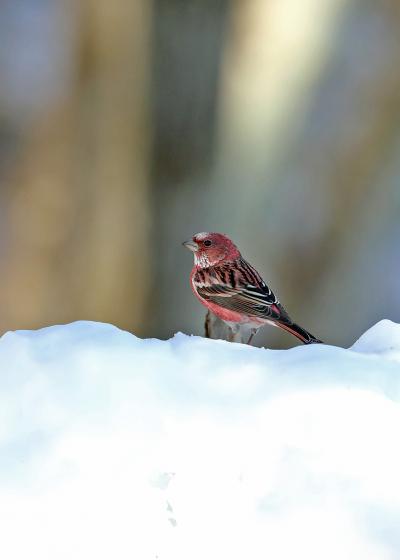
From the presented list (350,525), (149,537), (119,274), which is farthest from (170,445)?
(119,274)

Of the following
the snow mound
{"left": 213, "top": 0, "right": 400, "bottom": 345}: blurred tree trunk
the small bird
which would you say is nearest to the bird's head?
the small bird

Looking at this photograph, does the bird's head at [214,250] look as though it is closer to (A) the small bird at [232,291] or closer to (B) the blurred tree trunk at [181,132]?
(A) the small bird at [232,291]

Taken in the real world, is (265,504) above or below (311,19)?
below

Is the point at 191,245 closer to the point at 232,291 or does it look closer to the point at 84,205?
the point at 232,291

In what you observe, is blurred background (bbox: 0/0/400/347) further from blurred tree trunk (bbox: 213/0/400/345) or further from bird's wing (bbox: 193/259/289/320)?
bird's wing (bbox: 193/259/289/320)

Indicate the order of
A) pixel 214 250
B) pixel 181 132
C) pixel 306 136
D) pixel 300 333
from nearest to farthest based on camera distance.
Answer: pixel 300 333 < pixel 214 250 < pixel 181 132 < pixel 306 136

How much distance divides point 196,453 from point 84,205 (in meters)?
3.07

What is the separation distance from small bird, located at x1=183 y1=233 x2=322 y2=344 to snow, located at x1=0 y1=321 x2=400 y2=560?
1.00 metres

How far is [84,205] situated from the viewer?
4.14 metres

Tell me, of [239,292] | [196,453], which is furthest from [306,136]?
[196,453]

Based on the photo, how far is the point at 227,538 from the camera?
1.11 metres

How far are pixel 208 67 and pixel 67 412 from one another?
122 inches

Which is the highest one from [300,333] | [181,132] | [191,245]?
[181,132]

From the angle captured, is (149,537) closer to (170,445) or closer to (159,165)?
(170,445)
